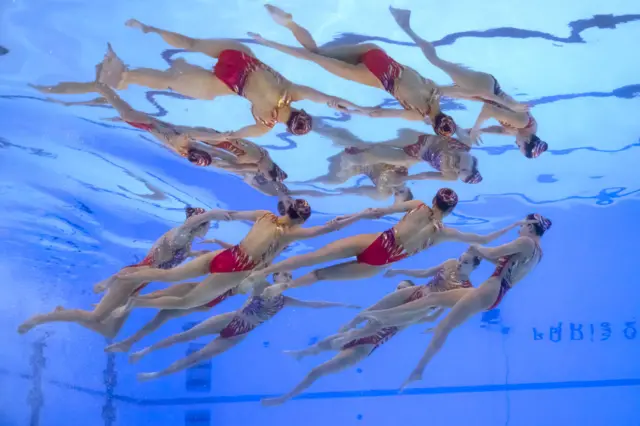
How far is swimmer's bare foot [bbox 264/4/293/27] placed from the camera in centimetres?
689

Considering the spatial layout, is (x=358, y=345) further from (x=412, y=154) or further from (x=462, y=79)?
(x=462, y=79)

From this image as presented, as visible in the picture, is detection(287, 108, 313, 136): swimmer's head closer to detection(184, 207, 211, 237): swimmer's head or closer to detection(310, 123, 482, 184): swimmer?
detection(184, 207, 211, 237): swimmer's head

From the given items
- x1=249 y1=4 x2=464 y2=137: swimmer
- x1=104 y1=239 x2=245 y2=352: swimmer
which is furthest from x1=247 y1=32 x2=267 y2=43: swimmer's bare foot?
x1=104 y1=239 x2=245 y2=352: swimmer

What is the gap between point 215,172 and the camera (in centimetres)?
1254

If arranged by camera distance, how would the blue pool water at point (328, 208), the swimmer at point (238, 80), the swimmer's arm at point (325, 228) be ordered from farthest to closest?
1. the blue pool water at point (328, 208)
2. the swimmer's arm at point (325, 228)
3. the swimmer at point (238, 80)

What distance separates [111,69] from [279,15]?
2351 mm

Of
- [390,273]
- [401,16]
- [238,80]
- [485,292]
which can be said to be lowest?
[485,292]

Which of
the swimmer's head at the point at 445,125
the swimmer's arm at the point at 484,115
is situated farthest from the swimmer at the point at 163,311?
the swimmer's arm at the point at 484,115

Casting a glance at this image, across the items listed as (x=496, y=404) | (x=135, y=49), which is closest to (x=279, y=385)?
(x=496, y=404)

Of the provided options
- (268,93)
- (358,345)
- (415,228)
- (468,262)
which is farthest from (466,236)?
(268,93)

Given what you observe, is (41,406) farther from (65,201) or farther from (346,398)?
(346,398)

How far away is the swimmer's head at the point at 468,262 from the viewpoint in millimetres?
8312

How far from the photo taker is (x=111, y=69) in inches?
303

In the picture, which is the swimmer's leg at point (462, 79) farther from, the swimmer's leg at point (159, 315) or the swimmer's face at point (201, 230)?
the swimmer's leg at point (159, 315)
